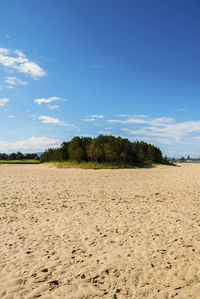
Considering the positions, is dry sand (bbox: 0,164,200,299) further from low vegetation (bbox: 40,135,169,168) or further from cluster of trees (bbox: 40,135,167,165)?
cluster of trees (bbox: 40,135,167,165)

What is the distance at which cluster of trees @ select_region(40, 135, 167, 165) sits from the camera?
6303 cm

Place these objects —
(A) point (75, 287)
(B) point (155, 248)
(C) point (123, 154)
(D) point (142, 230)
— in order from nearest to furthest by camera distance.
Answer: (A) point (75, 287) < (B) point (155, 248) < (D) point (142, 230) < (C) point (123, 154)

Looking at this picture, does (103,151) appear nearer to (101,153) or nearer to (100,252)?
(101,153)

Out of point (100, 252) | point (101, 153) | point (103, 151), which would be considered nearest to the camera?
point (100, 252)

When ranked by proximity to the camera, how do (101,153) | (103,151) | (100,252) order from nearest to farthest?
(100,252) < (101,153) < (103,151)

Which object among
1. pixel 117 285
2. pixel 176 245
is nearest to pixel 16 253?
pixel 117 285

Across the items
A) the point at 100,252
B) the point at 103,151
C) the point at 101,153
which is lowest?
the point at 100,252

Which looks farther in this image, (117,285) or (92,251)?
(92,251)

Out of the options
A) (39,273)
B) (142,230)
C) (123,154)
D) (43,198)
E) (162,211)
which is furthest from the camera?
(123,154)

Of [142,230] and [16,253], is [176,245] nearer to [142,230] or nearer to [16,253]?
Result: [142,230]

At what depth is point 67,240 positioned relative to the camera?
23.8ft

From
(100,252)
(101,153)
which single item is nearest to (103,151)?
(101,153)

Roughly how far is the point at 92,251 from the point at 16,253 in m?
2.48

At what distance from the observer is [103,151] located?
63.7 metres
